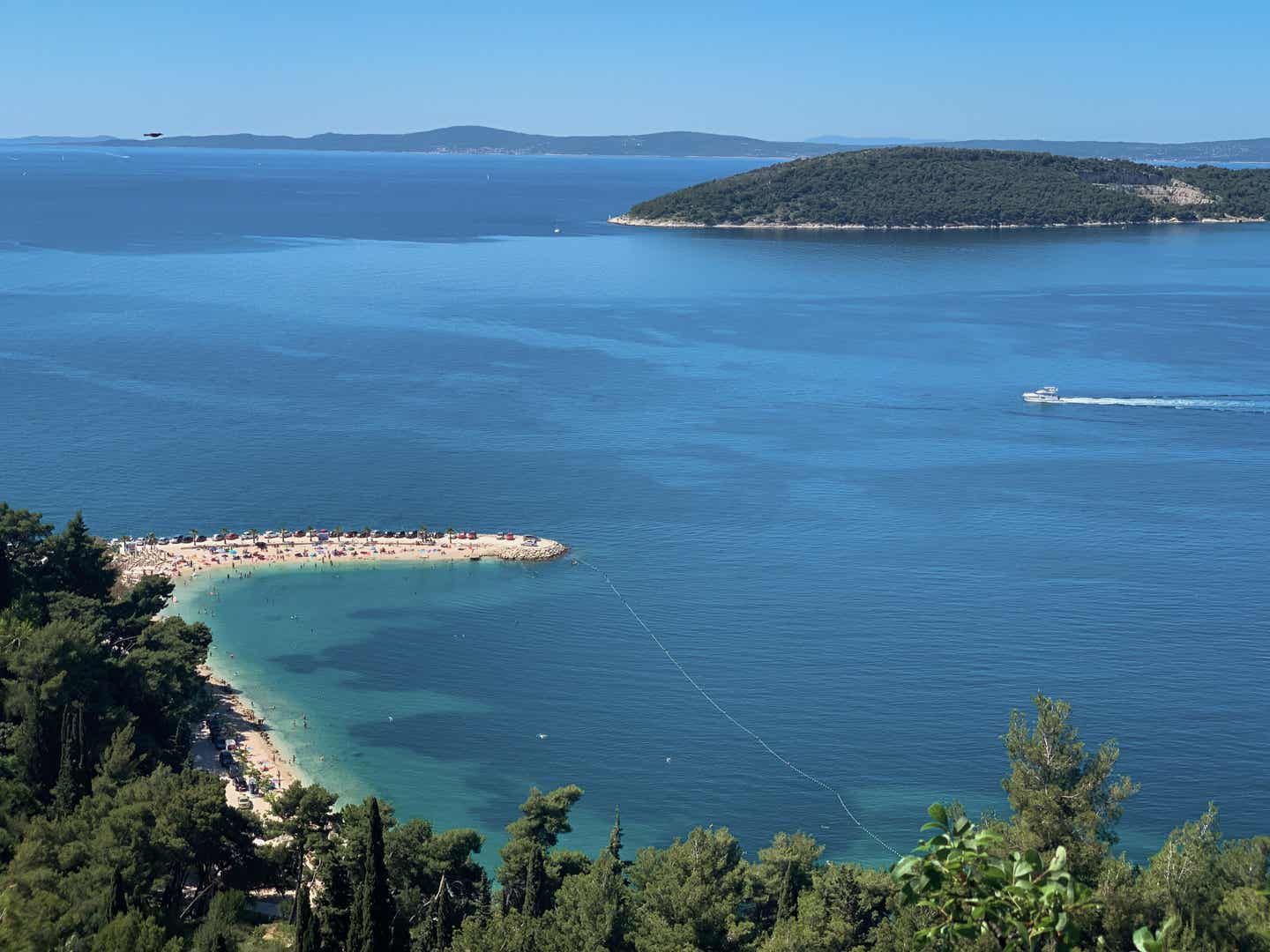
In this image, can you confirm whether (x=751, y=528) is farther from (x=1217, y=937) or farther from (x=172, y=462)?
(x=1217, y=937)

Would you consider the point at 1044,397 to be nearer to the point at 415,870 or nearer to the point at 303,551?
the point at 303,551

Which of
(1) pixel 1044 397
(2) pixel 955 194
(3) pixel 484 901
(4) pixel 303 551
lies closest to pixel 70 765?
(3) pixel 484 901

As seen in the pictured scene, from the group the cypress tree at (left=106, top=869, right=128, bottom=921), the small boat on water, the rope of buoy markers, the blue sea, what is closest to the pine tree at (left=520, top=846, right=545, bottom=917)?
the blue sea

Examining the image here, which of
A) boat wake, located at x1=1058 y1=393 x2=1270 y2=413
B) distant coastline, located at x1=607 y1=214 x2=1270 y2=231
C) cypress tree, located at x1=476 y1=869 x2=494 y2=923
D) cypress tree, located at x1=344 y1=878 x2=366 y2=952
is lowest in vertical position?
cypress tree, located at x1=476 y1=869 x2=494 y2=923

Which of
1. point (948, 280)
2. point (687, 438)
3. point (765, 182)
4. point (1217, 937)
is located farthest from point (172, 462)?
point (765, 182)

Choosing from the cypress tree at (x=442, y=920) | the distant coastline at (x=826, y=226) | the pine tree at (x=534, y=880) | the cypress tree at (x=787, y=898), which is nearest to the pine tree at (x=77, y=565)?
the pine tree at (x=534, y=880)

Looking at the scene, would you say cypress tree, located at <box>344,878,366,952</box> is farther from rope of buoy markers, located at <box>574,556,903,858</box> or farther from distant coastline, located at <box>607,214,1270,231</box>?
distant coastline, located at <box>607,214,1270,231</box>

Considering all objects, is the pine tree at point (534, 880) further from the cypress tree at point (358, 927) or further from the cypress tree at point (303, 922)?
the cypress tree at point (303, 922)
